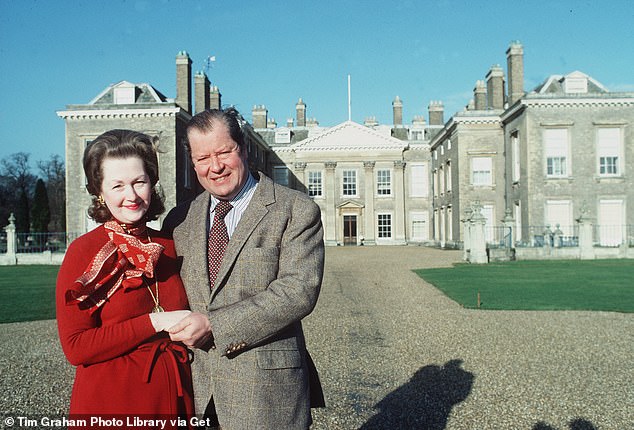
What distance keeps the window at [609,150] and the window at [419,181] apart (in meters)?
16.7

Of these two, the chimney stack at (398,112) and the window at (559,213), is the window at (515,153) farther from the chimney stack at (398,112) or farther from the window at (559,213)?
the chimney stack at (398,112)

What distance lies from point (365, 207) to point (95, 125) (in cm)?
2176

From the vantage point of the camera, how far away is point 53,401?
16.5 ft

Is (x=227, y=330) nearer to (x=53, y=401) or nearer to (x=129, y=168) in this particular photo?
(x=129, y=168)

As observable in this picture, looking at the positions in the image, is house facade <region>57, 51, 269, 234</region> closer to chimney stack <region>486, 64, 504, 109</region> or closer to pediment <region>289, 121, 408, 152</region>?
pediment <region>289, 121, 408, 152</region>

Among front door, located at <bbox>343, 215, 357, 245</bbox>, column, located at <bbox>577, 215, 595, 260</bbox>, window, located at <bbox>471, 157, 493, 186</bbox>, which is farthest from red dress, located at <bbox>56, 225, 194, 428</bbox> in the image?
front door, located at <bbox>343, 215, 357, 245</bbox>

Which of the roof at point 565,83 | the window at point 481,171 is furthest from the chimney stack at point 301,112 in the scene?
the roof at point 565,83

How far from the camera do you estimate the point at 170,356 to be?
6.88ft

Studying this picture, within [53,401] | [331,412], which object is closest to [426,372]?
[331,412]

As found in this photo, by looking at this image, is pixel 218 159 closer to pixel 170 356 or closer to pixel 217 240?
pixel 217 240

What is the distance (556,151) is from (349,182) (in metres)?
18.6

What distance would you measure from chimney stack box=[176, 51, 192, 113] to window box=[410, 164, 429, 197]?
20.6 m

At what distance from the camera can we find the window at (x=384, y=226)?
43.1 metres

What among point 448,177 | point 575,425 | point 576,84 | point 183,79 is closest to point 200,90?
point 183,79
